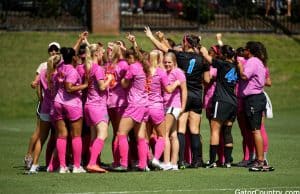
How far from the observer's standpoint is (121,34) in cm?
3712

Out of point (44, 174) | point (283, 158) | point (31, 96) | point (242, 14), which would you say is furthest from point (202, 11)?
point (44, 174)

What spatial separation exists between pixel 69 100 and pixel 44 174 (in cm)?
131

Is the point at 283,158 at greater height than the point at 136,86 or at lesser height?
lesser

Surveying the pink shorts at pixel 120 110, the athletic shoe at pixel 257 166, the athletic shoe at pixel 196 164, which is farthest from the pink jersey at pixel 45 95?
the athletic shoe at pixel 257 166

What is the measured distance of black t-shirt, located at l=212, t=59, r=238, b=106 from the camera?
18.5 meters

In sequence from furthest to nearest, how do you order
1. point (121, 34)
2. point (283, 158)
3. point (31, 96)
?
point (121, 34), point (31, 96), point (283, 158)

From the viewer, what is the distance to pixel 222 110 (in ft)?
60.8

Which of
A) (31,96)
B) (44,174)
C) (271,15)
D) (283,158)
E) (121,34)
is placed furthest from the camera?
(271,15)

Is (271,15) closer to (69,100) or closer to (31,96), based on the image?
(31,96)

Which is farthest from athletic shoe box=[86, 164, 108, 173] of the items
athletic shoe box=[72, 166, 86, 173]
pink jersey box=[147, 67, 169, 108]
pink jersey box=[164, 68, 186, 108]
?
pink jersey box=[164, 68, 186, 108]

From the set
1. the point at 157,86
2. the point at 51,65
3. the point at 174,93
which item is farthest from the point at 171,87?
the point at 51,65

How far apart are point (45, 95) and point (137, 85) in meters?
1.60

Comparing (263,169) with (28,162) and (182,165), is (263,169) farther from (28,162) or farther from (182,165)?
(28,162)

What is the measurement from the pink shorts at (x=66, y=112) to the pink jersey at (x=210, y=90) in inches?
100
